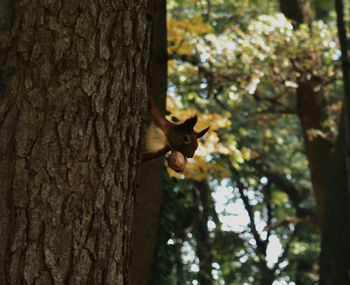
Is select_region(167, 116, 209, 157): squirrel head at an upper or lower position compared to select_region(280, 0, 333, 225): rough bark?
lower

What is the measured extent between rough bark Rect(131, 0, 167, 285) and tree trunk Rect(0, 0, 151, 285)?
2.40 metres

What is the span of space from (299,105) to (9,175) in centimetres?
721

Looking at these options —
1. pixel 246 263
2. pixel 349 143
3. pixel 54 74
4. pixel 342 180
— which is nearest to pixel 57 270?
pixel 54 74

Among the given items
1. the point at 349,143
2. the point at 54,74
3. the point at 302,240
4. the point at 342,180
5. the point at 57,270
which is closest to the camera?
the point at 57,270

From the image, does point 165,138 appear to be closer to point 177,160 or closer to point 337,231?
point 177,160

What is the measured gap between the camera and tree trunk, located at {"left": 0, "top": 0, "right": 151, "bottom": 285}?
80.0 inches

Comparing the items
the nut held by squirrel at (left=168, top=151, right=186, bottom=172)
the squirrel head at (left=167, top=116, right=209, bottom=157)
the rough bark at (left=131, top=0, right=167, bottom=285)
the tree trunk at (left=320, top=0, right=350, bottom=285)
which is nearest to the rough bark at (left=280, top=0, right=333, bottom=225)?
the tree trunk at (left=320, top=0, right=350, bottom=285)

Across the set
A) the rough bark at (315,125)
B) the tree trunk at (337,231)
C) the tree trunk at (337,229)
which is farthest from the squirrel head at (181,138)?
the rough bark at (315,125)

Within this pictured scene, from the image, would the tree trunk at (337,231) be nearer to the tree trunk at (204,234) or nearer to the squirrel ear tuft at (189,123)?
the tree trunk at (204,234)

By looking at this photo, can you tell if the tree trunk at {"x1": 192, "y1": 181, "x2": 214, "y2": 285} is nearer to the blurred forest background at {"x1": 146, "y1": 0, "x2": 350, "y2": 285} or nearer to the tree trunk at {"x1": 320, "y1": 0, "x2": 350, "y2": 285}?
the blurred forest background at {"x1": 146, "y1": 0, "x2": 350, "y2": 285}

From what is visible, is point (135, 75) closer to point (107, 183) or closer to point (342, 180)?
point (107, 183)

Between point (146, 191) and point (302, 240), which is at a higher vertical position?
point (146, 191)

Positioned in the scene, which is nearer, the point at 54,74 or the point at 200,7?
the point at 54,74

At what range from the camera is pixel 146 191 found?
197 inches
